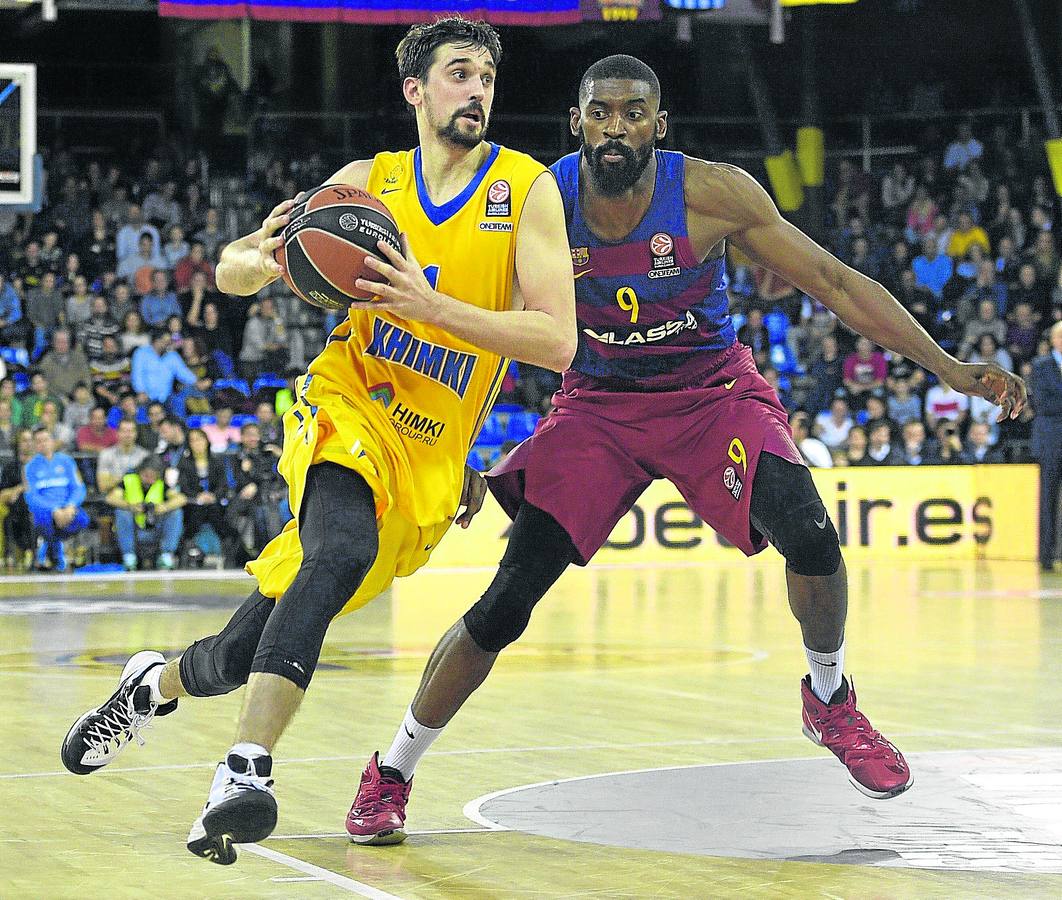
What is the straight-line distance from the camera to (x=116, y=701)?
5.28 m

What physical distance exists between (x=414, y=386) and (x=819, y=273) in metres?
1.47

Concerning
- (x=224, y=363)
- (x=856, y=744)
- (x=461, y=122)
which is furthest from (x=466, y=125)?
(x=224, y=363)

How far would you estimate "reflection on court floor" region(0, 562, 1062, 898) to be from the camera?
450 cm

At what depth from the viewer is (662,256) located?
5.62m

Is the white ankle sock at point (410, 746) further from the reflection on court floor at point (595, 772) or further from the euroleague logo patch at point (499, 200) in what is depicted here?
the euroleague logo patch at point (499, 200)

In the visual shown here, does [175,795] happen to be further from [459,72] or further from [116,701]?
[459,72]

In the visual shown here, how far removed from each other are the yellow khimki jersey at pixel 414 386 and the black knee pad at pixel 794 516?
91 centimetres

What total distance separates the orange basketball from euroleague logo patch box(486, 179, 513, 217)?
44cm

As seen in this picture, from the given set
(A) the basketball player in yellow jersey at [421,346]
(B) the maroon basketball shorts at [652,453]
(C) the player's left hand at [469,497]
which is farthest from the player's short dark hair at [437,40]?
(B) the maroon basketball shorts at [652,453]

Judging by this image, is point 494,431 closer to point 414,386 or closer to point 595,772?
point 595,772

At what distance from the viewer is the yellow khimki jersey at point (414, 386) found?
15.3ft

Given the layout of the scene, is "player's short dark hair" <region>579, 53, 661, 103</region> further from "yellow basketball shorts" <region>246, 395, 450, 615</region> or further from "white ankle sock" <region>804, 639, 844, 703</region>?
"white ankle sock" <region>804, 639, 844, 703</region>

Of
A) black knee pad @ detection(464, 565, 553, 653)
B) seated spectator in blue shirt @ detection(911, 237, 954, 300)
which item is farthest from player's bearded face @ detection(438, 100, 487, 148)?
seated spectator in blue shirt @ detection(911, 237, 954, 300)

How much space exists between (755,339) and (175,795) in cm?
1668
